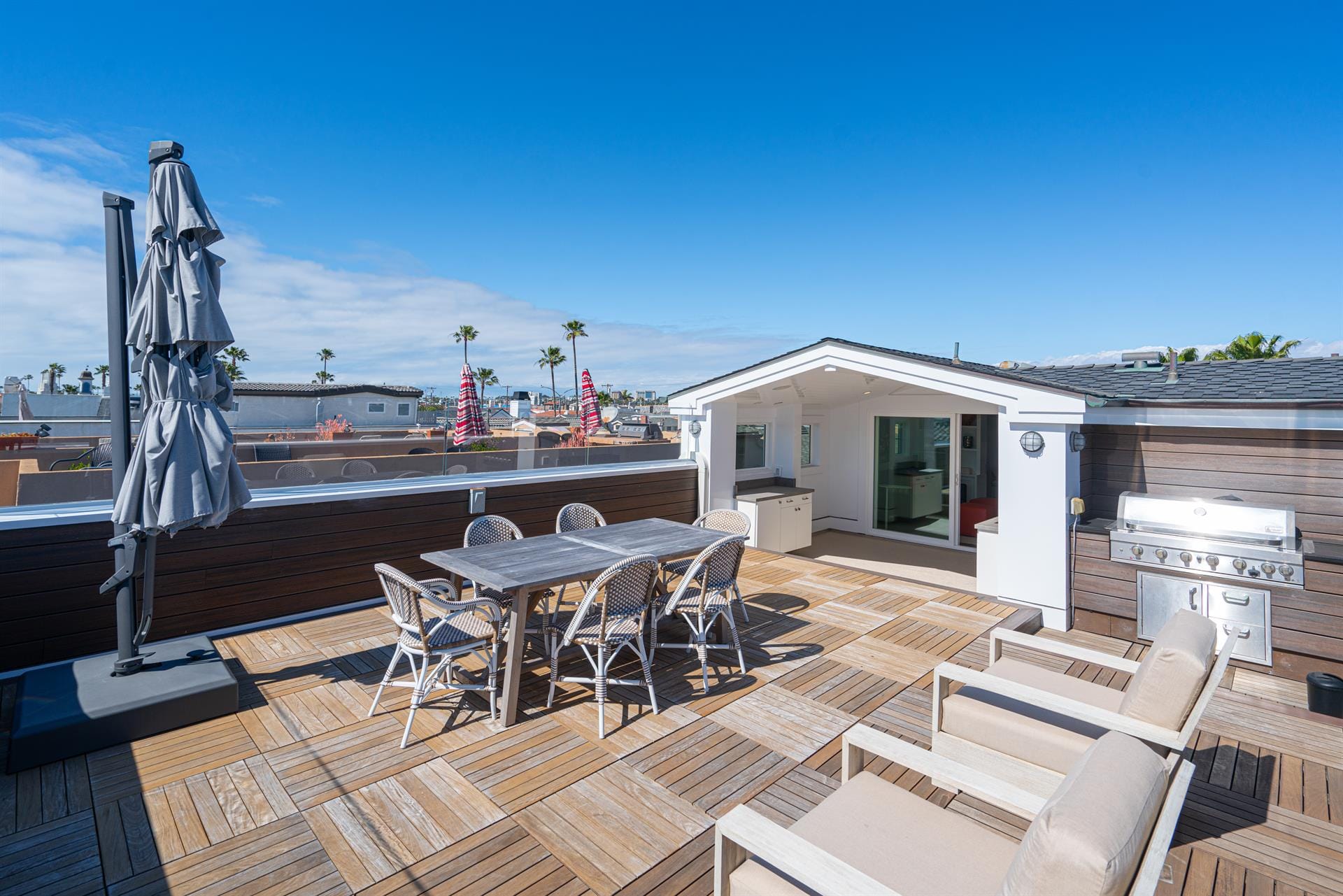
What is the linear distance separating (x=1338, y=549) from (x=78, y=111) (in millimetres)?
14237

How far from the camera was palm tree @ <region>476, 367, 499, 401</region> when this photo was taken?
4906 centimetres

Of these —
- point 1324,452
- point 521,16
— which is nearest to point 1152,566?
point 1324,452

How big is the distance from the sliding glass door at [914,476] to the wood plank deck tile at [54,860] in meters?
8.33

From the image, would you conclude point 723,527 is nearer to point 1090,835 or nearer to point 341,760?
point 341,760

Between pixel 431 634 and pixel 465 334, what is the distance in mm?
47466

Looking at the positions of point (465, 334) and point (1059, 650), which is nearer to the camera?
point (1059, 650)

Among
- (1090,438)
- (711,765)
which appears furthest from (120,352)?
(1090,438)

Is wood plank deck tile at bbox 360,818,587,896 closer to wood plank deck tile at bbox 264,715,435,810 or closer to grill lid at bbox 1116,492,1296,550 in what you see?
wood plank deck tile at bbox 264,715,435,810

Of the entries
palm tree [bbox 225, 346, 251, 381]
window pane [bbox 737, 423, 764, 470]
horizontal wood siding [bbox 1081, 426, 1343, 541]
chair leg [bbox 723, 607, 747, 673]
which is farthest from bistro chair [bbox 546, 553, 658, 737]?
palm tree [bbox 225, 346, 251, 381]

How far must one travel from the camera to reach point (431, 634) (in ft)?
10.8

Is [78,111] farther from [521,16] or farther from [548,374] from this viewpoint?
[548,374]

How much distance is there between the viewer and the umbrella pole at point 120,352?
10.6ft

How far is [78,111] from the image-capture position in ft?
26.4

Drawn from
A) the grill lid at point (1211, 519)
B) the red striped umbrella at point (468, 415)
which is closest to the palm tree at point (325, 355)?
the red striped umbrella at point (468, 415)
